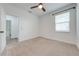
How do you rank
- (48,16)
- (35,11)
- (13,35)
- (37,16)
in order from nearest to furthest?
(35,11) < (37,16) < (48,16) < (13,35)

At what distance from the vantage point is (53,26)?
12.8 ft

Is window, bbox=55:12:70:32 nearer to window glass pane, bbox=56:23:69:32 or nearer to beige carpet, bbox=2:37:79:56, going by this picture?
window glass pane, bbox=56:23:69:32

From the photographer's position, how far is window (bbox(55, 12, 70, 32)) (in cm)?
314

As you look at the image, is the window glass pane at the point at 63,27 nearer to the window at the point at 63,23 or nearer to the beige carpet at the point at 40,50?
the window at the point at 63,23

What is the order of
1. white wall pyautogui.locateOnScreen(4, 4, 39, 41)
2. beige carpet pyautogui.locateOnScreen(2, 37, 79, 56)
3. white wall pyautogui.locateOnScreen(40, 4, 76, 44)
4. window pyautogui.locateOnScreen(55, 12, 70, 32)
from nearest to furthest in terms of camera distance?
beige carpet pyautogui.locateOnScreen(2, 37, 79, 56) < white wall pyautogui.locateOnScreen(40, 4, 76, 44) < window pyautogui.locateOnScreen(55, 12, 70, 32) < white wall pyautogui.locateOnScreen(4, 4, 39, 41)

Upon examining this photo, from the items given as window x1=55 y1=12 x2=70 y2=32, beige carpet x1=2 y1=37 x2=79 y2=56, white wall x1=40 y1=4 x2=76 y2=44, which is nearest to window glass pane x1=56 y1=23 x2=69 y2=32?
Result: window x1=55 y1=12 x2=70 y2=32

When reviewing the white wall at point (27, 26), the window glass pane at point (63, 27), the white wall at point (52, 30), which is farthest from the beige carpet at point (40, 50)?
the window glass pane at point (63, 27)

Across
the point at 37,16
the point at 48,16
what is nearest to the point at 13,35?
the point at 37,16

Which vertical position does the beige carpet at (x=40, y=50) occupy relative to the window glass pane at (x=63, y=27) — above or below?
below

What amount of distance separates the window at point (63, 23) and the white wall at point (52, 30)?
0.16 meters

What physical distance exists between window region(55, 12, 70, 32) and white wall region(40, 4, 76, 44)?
0.53 ft

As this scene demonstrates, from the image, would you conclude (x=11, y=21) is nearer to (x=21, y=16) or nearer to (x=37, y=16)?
(x=21, y=16)

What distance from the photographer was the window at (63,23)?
3.14m

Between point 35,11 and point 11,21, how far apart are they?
2344 mm
